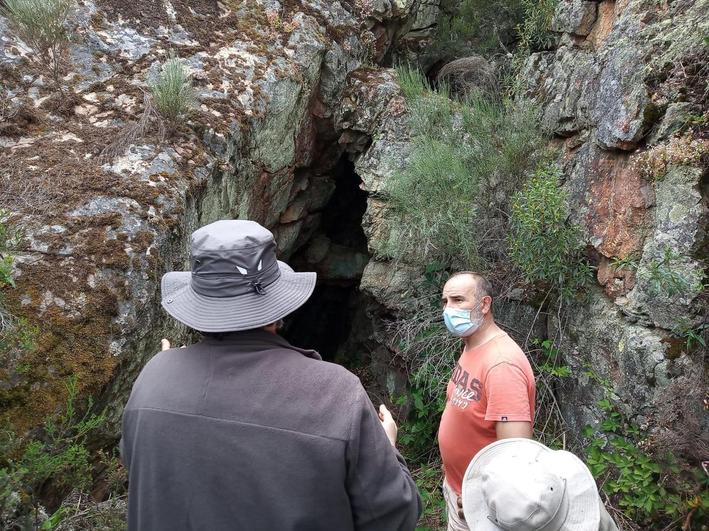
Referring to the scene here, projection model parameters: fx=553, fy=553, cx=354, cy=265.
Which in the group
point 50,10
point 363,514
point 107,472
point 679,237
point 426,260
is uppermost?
point 50,10

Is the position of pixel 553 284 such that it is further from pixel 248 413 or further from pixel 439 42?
pixel 439 42

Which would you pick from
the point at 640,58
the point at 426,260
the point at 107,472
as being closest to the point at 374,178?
the point at 426,260

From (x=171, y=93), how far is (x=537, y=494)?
13.6 ft

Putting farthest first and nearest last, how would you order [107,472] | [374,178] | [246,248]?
[374,178], [107,472], [246,248]

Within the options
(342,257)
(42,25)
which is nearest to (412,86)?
(342,257)

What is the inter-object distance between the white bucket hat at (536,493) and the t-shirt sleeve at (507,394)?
0.53 meters

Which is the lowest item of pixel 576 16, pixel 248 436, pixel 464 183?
pixel 248 436

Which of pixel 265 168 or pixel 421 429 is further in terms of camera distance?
pixel 265 168

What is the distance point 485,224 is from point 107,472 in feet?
11.7

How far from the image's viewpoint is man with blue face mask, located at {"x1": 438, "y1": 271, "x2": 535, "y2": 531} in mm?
2570

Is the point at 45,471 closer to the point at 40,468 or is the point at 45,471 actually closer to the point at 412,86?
the point at 40,468

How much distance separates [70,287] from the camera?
11.1 ft

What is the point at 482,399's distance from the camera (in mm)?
2688

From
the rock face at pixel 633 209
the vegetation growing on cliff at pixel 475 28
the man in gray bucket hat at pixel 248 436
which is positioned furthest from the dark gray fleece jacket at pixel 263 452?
the vegetation growing on cliff at pixel 475 28
